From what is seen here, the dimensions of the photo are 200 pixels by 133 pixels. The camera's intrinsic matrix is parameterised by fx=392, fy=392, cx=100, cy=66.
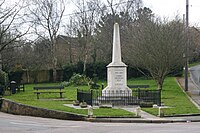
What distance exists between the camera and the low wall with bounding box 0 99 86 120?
71.8 ft

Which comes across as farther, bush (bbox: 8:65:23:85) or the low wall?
bush (bbox: 8:65:23:85)

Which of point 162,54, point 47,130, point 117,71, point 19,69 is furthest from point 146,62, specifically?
point 47,130

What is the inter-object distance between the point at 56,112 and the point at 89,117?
2745 mm

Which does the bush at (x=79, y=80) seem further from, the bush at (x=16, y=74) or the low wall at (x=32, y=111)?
the low wall at (x=32, y=111)

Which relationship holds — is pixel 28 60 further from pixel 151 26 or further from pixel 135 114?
pixel 135 114

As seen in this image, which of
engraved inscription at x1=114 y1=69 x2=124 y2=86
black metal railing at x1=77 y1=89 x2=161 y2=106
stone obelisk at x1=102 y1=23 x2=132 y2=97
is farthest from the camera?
engraved inscription at x1=114 y1=69 x2=124 y2=86

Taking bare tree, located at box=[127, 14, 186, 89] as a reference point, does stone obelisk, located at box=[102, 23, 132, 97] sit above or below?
below

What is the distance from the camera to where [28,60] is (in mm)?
61812

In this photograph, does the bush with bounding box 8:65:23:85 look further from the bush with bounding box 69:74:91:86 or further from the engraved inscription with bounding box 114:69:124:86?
the engraved inscription with bounding box 114:69:124:86

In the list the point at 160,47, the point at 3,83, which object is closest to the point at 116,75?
the point at 160,47

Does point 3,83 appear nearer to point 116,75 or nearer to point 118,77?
point 116,75

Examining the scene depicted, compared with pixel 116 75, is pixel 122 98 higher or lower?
lower

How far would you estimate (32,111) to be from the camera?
2484 cm

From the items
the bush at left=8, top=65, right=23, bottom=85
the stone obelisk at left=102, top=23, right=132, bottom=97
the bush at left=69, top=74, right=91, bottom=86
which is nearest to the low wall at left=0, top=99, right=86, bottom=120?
the stone obelisk at left=102, top=23, right=132, bottom=97
